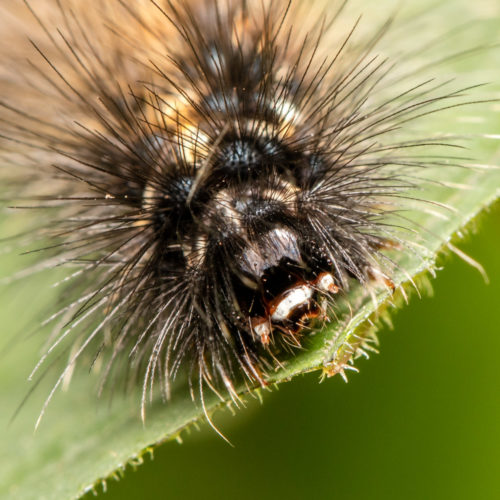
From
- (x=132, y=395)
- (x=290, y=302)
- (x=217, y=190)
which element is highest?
(x=217, y=190)

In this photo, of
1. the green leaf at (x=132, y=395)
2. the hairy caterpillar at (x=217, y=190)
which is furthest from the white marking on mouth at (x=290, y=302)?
the green leaf at (x=132, y=395)

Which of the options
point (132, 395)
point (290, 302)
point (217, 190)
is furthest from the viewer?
point (132, 395)

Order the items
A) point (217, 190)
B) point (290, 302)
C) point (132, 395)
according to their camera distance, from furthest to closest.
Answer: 1. point (132, 395)
2. point (217, 190)
3. point (290, 302)

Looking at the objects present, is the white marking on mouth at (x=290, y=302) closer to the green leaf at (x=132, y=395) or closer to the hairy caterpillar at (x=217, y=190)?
the hairy caterpillar at (x=217, y=190)

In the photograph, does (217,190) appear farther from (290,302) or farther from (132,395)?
(132,395)

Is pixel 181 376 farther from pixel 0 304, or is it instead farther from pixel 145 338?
pixel 0 304

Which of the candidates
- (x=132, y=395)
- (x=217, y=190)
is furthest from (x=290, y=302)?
(x=132, y=395)
